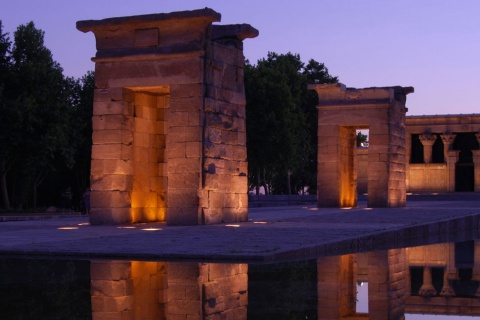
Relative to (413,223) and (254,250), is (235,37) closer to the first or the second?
(413,223)

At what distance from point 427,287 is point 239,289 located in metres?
2.21

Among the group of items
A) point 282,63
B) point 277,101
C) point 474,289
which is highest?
point 282,63

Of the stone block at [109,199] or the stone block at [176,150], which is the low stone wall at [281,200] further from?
the stone block at [176,150]

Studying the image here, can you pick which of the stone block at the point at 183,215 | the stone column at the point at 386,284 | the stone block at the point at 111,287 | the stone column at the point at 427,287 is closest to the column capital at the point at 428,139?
the stone block at the point at 183,215

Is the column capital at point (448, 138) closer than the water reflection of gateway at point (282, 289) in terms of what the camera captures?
No

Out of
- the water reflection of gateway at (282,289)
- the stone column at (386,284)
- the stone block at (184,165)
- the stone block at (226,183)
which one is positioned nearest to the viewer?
the water reflection of gateway at (282,289)

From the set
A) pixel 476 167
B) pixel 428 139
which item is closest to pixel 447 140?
pixel 428 139

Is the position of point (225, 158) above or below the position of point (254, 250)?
above

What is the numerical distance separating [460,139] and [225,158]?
38526 mm

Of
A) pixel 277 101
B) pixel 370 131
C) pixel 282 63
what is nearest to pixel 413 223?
pixel 370 131

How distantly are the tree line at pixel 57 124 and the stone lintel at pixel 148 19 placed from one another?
21.8 m

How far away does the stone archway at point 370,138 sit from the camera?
34.9 m

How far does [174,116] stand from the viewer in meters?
20.6

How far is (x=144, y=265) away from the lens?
11.5 meters
